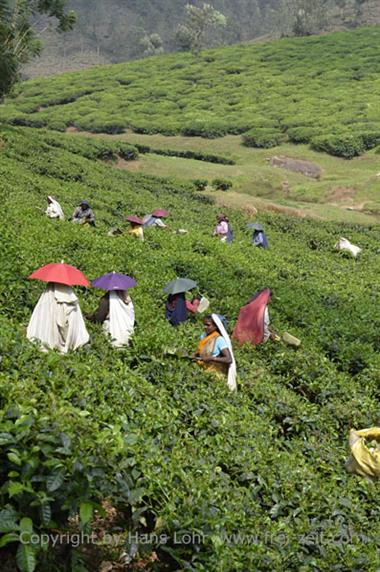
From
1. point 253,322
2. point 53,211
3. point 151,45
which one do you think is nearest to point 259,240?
point 53,211

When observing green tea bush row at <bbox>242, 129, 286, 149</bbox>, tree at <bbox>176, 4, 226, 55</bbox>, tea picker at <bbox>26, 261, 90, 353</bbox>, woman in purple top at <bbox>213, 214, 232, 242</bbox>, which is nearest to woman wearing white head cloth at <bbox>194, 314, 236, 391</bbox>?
tea picker at <bbox>26, 261, 90, 353</bbox>

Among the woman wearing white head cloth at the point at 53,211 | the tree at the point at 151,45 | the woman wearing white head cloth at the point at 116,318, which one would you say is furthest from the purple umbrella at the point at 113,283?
the tree at the point at 151,45

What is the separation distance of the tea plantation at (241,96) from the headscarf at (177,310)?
133ft

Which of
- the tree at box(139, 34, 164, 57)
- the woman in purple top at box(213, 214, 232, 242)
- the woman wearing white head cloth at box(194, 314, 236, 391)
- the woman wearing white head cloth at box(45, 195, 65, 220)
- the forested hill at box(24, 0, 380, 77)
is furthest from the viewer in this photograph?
the tree at box(139, 34, 164, 57)

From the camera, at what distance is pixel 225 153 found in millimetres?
49406

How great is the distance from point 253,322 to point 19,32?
31.6 meters

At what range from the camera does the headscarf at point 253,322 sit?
9.02m

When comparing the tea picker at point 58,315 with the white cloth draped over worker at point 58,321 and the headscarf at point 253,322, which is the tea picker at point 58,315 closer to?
the white cloth draped over worker at point 58,321

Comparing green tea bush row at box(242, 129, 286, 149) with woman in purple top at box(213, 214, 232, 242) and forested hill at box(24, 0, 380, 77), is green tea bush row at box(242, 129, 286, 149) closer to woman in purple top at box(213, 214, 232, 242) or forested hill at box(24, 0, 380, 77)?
woman in purple top at box(213, 214, 232, 242)

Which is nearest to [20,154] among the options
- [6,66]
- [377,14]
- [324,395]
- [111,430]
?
[6,66]

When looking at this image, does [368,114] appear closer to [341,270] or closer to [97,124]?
[97,124]

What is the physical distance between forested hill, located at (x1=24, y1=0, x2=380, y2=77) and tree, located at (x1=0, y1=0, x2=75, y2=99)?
248ft

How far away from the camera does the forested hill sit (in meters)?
118

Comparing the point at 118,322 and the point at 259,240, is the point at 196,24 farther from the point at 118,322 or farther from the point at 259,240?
the point at 118,322
